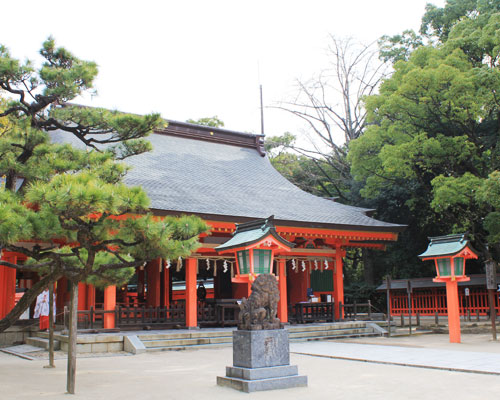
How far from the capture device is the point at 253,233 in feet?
32.5

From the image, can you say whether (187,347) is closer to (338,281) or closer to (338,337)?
(338,337)

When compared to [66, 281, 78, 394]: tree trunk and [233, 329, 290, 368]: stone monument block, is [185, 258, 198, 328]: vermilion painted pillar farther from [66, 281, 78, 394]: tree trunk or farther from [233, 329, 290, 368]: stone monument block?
[66, 281, 78, 394]: tree trunk

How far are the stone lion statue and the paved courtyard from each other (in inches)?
39.0

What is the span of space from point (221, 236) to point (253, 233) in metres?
5.08

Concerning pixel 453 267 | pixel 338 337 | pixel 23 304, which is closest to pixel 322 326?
pixel 338 337

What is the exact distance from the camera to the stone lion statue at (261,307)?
730 centimetres

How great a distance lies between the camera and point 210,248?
47.2ft

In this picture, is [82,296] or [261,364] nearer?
[261,364]

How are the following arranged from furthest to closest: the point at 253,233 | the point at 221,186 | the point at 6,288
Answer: the point at 221,186
the point at 6,288
the point at 253,233

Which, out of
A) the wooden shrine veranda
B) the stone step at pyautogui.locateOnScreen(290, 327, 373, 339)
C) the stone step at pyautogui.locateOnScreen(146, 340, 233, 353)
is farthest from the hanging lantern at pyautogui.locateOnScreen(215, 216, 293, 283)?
the wooden shrine veranda

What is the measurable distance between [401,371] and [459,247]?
224 inches

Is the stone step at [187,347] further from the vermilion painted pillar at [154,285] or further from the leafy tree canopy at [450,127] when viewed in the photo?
the leafy tree canopy at [450,127]

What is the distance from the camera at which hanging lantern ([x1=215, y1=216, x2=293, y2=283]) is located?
379 inches

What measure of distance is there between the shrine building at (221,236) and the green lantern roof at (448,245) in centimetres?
252
